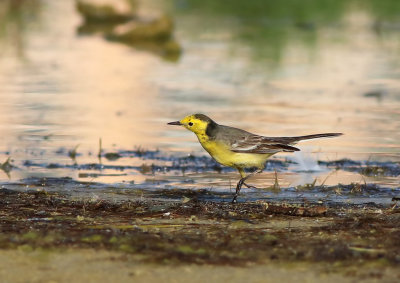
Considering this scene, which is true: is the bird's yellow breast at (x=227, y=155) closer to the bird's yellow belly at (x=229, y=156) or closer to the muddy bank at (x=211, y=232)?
the bird's yellow belly at (x=229, y=156)

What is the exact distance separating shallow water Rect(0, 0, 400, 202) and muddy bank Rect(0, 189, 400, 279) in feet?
4.78

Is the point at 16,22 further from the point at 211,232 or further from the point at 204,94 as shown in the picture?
the point at 211,232

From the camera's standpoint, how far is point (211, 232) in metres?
6.82

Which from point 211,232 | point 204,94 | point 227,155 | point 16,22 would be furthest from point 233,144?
point 16,22

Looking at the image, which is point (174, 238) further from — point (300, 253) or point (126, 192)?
point (126, 192)

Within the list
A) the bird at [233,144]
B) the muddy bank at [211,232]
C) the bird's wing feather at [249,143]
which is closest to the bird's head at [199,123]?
the bird at [233,144]

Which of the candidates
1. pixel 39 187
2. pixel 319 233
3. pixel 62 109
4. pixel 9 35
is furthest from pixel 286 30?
pixel 319 233

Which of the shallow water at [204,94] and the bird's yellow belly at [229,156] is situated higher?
the shallow water at [204,94]

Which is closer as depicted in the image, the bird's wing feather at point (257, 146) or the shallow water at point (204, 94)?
the bird's wing feather at point (257, 146)

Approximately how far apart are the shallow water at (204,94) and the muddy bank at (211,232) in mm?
1457

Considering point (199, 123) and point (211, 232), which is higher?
point (199, 123)

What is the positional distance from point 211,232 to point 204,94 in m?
8.54

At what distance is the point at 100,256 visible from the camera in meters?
6.11

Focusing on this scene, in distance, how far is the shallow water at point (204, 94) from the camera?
34.1ft
